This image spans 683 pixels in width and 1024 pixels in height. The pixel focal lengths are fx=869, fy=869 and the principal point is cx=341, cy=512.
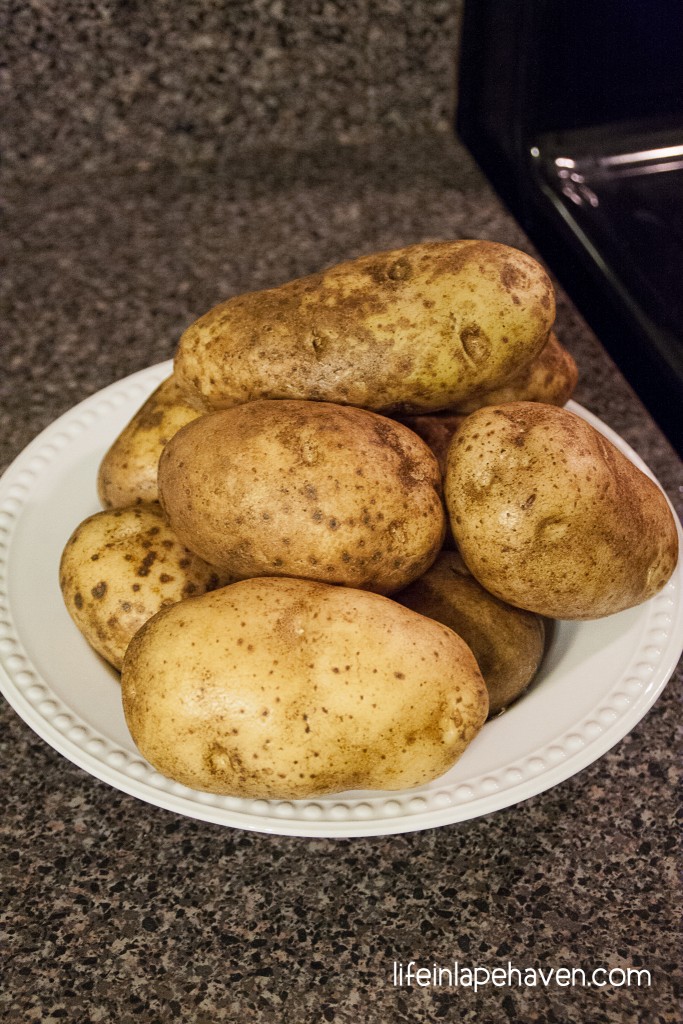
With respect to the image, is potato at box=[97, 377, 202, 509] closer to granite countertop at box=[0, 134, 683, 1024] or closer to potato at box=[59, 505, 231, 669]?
potato at box=[59, 505, 231, 669]

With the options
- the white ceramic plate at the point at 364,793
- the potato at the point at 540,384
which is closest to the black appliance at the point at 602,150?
the potato at the point at 540,384

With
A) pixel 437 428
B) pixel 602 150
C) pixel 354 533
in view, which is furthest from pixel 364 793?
pixel 602 150

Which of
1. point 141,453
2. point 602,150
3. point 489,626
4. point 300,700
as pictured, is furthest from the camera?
point 602,150

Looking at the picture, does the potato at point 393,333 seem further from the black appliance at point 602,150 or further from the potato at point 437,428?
the black appliance at point 602,150

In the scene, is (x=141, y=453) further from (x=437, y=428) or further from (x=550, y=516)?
(x=550, y=516)

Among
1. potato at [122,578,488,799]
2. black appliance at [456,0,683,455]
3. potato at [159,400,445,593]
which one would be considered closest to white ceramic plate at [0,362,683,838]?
potato at [122,578,488,799]
